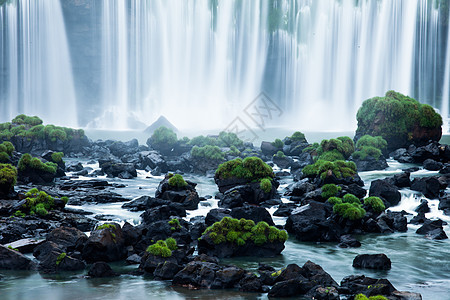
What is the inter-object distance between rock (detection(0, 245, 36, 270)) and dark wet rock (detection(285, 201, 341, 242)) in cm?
726

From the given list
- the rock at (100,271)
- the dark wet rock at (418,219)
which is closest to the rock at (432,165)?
the dark wet rock at (418,219)

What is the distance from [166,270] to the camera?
9.41 m

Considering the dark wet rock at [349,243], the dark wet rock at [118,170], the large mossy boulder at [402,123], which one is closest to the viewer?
the dark wet rock at [349,243]

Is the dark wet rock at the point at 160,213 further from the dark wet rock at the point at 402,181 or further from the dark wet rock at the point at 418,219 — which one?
the dark wet rock at the point at 402,181

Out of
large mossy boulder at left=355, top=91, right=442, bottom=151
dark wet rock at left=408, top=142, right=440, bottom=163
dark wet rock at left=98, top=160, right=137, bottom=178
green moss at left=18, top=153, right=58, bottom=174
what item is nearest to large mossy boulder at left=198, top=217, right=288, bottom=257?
green moss at left=18, top=153, right=58, bottom=174

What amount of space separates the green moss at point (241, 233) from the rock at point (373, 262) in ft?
6.19

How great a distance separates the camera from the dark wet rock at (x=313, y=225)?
42.5 ft

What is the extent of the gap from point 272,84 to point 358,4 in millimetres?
15620

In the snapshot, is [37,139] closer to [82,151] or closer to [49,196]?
[82,151]

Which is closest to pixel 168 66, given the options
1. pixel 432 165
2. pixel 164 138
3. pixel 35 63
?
pixel 35 63

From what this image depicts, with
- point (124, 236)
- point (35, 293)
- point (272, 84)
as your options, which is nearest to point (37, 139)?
point (124, 236)

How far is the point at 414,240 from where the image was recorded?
1309cm

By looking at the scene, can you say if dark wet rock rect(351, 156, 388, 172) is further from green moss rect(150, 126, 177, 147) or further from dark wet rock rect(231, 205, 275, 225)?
→ green moss rect(150, 126, 177, 147)

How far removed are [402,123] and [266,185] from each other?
14558 mm
